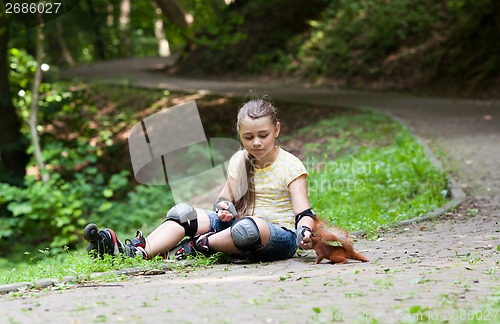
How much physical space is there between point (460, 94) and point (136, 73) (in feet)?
48.1

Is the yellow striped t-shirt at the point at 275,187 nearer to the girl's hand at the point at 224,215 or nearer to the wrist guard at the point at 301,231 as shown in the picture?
the girl's hand at the point at 224,215

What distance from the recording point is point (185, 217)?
4.67 m

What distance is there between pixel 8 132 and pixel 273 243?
11430mm

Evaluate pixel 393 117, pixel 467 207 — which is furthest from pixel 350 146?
pixel 467 207

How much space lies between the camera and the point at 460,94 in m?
18.3

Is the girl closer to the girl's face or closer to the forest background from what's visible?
the girl's face

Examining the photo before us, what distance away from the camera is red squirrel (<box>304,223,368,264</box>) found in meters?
4.33

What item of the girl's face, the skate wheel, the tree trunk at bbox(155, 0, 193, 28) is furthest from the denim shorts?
the tree trunk at bbox(155, 0, 193, 28)

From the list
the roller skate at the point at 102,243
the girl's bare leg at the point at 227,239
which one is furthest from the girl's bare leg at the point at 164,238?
the girl's bare leg at the point at 227,239

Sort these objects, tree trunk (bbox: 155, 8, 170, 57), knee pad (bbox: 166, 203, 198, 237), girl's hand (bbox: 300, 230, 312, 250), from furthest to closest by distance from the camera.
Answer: tree trunk (bbox: 155, 8, 170, 57) < knee pad (bbox: 166, 203, 198, 237) < girl's hand (bbox: 300, 230, 312, 250)

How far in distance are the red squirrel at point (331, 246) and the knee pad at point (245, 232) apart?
1.40 ft

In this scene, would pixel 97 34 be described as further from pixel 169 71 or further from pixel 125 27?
pixel 169 71

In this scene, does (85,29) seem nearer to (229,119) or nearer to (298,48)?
(298,48)

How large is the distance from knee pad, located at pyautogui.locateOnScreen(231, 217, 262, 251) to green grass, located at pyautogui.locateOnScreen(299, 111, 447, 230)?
852 millimetres
